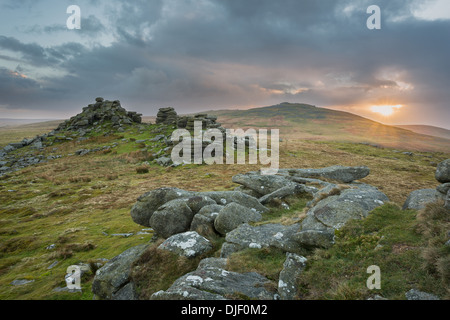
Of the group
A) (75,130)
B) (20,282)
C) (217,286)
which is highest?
(75,130)

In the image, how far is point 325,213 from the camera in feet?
35.4

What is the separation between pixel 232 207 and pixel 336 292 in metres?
7.51

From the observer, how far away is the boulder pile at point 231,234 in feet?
22.3

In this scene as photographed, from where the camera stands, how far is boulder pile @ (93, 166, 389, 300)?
6809 mm

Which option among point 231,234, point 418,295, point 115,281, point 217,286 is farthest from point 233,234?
point 418,295

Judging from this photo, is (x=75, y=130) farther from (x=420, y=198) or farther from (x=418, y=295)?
(x=418, y=295)

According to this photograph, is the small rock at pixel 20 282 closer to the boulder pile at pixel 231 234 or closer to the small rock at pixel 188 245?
the boulder pile at pixel 231 234

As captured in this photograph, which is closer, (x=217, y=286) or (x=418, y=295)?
(x=418, y=295)

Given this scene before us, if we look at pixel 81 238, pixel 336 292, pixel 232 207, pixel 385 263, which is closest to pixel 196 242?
pixel 232 207

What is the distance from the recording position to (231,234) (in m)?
10.8

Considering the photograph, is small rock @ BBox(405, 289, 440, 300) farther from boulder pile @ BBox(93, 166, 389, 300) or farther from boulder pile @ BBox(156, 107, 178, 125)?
boulder pile @ BBox(156, 107, 178, 125)

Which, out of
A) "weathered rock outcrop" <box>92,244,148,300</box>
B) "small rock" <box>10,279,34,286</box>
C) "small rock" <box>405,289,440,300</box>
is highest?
"small rock" <box>405,289,440,300</box>

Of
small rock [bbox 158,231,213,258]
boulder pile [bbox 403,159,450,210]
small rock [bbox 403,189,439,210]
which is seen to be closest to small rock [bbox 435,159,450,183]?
boulder pile [bbox 403,159,450,210]

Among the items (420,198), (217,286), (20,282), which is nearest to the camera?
(217,286)
